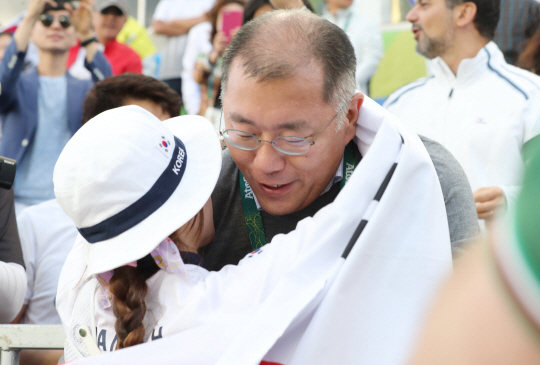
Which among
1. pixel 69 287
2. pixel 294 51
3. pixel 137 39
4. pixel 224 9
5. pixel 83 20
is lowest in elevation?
pixel 137 39

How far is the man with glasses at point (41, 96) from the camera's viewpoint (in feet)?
Answer: 11.5

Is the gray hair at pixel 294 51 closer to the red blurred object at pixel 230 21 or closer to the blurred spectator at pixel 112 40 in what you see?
the red blurred object at pixel 230 21

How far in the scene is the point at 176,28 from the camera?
461 centimetres

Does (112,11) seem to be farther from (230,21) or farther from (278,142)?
(278,142)

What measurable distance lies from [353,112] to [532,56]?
2.01 meters

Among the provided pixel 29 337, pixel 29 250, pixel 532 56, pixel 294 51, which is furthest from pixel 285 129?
pixel 532 56

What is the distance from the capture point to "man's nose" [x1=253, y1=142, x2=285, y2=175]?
1.63 meters

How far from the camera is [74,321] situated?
4.74 feet

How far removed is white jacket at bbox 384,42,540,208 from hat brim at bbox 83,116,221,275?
5.05 feet

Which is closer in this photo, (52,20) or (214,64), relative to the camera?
(52,20)

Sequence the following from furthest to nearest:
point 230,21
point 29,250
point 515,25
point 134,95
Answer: point 230,21, point 515,25, point 134,95, point 29,250

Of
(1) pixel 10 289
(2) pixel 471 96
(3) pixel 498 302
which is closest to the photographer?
(3) pixel 498 302

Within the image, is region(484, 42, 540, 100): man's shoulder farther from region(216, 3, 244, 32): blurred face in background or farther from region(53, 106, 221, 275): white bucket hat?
region(53, 106, 221, 275): white bucket hat

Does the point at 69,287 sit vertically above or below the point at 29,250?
above
